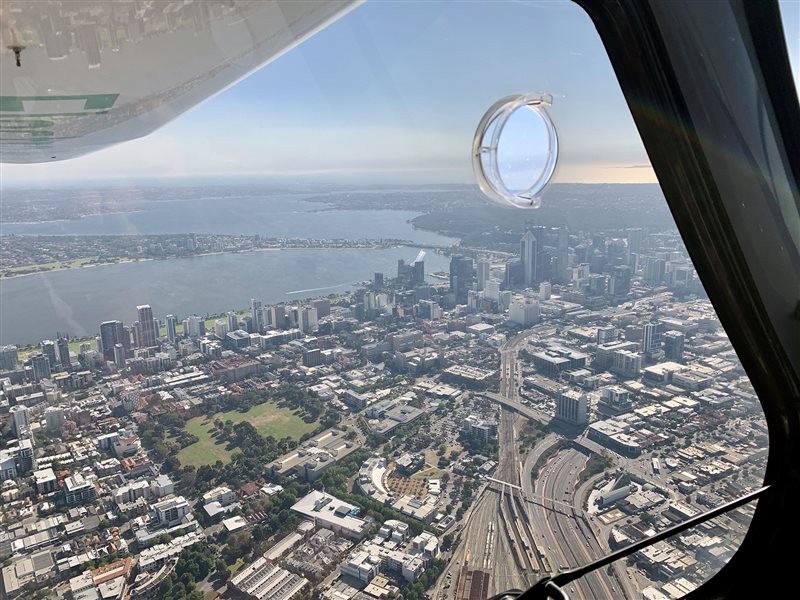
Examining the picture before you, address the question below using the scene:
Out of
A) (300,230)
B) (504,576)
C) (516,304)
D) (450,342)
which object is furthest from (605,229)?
(504,576)

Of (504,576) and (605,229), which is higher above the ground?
(605,229)

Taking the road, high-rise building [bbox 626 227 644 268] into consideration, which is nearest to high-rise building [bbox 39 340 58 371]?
the road

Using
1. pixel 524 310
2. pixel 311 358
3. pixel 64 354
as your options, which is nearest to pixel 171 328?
pixel 64 354

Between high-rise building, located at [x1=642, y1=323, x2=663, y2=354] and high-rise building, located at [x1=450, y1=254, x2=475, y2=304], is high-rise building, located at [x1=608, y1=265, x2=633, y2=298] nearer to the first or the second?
high-rise building, located at [x1=642, y1=323, x2=663, y2=354]

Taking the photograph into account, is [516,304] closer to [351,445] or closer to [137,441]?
[351,445]

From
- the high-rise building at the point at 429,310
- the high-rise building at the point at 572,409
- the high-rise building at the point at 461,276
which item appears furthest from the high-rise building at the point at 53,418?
the high-rise building at the point at 572,409

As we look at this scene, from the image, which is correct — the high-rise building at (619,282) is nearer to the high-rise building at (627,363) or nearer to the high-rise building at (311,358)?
the high-rise building at (627,363)

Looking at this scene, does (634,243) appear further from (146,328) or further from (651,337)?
(146,328)
